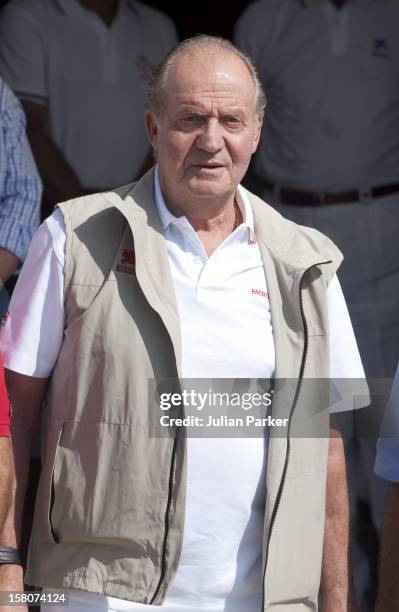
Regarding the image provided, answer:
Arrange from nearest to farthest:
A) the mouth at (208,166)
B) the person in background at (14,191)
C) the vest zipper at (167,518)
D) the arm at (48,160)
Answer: the vest zipper at (167,518), the mouth at (208,166), the person in background at (14,191), the arm at (48,160)

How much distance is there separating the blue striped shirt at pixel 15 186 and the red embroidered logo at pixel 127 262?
3.63 feet

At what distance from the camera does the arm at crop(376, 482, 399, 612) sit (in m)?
2.96

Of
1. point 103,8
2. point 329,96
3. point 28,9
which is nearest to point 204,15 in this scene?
point 103,8

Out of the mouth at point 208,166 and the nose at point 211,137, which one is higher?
the nose at point 211,137

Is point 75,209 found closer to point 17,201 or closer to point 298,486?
point 298,486

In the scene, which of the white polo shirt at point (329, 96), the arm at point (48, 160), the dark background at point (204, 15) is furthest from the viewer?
the dark background at point (204, 15)

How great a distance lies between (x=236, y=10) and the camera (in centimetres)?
571

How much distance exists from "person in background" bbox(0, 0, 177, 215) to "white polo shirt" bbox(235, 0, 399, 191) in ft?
1.78

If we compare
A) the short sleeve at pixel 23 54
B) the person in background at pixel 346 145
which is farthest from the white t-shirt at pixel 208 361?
the person in background at pixel 346 145

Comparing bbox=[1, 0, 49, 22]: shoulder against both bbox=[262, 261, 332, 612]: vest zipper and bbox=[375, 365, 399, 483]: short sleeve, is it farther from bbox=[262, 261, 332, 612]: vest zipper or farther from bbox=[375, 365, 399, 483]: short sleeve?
bbox=[375, 365, 399, 483]: short sleeve

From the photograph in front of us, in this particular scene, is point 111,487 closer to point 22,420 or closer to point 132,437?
point 132,437

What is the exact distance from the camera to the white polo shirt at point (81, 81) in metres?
5.00

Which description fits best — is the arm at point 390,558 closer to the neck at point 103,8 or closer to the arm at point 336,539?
the arm at point 336,539

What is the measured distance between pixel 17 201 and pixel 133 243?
3.98 feet
